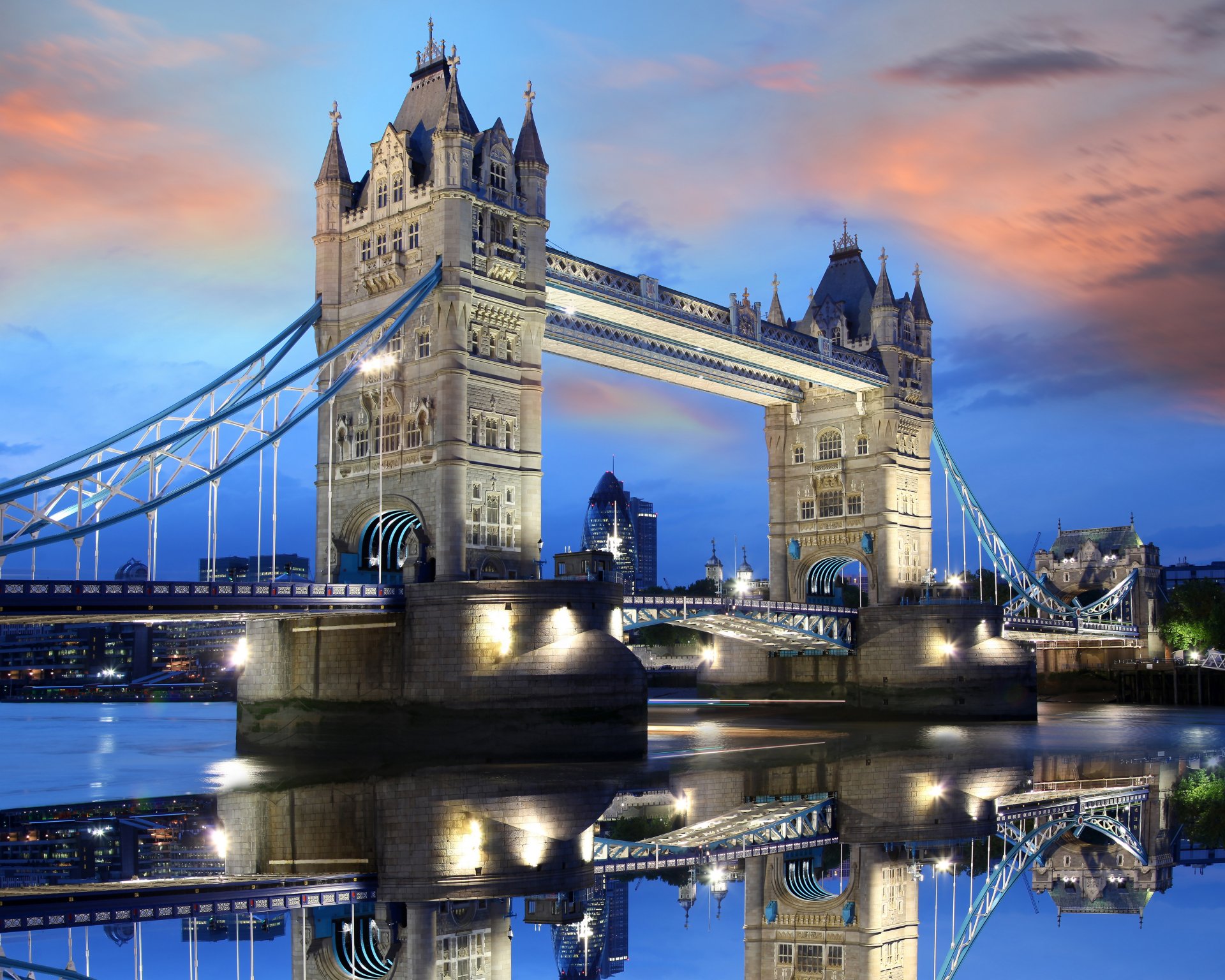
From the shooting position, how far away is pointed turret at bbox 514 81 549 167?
43562mm

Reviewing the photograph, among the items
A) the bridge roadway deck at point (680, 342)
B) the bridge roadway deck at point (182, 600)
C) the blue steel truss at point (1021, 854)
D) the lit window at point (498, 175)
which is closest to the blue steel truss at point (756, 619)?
the bridge roadway deck at point (680, 342)

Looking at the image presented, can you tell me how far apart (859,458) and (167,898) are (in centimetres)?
5078

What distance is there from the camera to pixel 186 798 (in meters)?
27.6

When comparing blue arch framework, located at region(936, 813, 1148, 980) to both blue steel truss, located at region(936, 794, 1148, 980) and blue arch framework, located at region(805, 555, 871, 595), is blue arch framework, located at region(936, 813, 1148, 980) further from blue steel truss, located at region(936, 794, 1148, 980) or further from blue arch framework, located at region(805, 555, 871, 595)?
blue arch framework, located at region(805, 555, 871, 595)

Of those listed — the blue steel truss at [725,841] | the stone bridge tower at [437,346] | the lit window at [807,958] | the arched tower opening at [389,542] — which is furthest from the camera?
the arched tower opening at [389,542]

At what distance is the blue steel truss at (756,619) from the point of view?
1939 inches

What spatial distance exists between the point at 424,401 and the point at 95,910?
89.0 ft

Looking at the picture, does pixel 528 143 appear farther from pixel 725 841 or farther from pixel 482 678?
pixel 725 841

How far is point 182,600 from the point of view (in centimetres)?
3297

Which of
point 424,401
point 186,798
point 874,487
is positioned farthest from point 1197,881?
point 874,487

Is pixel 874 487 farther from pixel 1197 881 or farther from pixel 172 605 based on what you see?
pixel 1197 881

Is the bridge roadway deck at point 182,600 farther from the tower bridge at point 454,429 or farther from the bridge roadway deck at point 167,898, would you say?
the bridge roadway deck at point 167,898

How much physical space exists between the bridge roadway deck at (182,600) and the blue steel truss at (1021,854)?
20.3m

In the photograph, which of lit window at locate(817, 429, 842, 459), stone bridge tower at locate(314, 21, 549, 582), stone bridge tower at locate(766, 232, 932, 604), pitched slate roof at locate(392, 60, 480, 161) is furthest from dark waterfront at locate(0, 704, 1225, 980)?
lit window at locate(817, 429, 842, 459)
